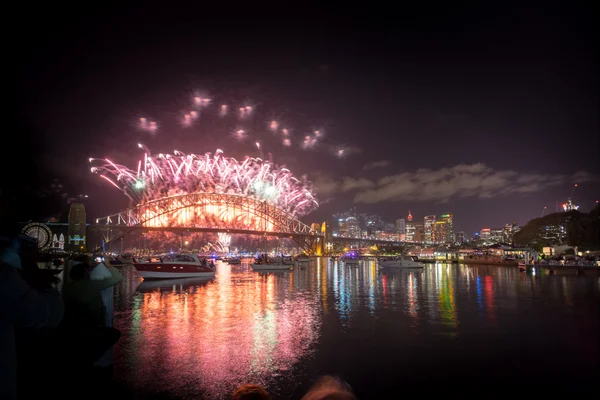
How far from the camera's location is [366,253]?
15662cm

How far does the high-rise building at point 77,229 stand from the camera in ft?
317

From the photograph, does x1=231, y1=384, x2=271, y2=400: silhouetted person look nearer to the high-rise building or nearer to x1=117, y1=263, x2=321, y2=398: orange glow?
x1=117, y1=263, x2=321, y2=398: orange glow

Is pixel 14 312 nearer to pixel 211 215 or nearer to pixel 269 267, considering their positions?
pixel 269 267

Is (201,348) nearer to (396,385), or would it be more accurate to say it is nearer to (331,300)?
(396,385)

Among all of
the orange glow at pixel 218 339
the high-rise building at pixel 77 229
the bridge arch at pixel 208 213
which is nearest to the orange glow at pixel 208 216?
the bridge arch at pixel 208 213

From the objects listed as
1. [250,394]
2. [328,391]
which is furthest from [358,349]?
[250,394]

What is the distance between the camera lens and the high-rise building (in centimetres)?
9675

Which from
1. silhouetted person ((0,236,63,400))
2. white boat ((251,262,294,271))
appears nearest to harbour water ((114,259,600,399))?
silhouetted person ((0,236,63,400))

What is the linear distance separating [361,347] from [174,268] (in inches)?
1006

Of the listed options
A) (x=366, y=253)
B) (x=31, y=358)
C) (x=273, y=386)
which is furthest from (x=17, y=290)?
(x=366, y=253)

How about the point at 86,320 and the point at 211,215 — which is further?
the point at 211,215

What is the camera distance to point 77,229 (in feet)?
321

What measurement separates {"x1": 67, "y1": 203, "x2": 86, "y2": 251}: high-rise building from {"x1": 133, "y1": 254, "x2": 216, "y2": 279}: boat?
2965 inches

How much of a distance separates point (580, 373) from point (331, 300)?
35.8 ft
